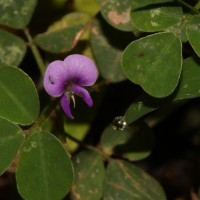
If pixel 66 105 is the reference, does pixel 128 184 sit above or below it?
below

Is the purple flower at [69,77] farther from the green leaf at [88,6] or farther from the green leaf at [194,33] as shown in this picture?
the green leaf at [88,6]

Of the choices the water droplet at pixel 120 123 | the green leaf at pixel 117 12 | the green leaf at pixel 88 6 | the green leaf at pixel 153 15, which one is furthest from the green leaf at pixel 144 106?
the green leaf at pixel 88 6

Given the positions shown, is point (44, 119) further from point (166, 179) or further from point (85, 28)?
point (166, 179)

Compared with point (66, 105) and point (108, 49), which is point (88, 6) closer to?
point (108, 49)

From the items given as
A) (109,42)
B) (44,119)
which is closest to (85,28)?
(109,42)

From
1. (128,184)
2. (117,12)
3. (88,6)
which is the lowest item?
(128,184)

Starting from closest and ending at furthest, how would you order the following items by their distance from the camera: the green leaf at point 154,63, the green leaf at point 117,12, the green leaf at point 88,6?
1. the green leaf at point 154,63
2. the green leaf at point 117,12
3. the green leaf at point 88,6

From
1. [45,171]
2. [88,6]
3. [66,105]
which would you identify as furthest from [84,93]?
[88,6]
